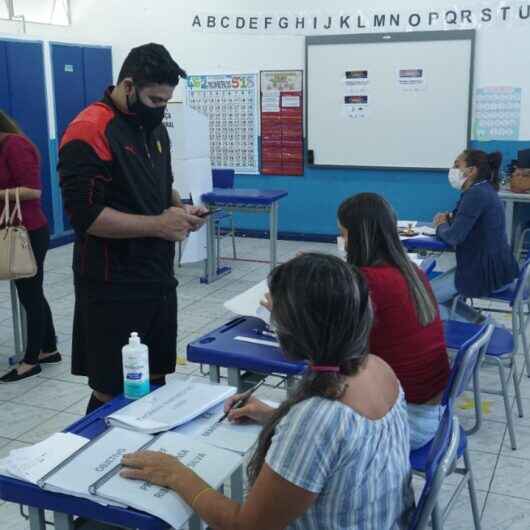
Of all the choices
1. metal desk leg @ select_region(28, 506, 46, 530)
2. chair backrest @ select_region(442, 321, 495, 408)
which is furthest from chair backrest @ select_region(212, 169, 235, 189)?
metal desk leg @ select_region(28, 506, 46, 530)

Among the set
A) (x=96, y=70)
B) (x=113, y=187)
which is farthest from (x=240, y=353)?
(x=96, y=70)

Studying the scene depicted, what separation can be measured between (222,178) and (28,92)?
2.05 metres

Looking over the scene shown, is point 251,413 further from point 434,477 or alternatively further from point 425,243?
point 425,243

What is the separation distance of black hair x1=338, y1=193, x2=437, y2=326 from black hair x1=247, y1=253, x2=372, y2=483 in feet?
2.72

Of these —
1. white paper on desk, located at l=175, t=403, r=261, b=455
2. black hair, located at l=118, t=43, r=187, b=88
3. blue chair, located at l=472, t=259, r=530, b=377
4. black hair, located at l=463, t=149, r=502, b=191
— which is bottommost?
blue chair, located at l=472, t=259, r=530, b=377

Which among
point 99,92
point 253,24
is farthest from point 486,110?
point 99,92

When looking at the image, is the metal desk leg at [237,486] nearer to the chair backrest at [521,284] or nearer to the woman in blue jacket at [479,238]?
the chair backrest at [521,284]

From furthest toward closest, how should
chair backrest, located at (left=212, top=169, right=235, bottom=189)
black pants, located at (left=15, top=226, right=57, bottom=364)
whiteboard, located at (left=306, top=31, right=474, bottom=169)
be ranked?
whiteboard, located at (left=306, top=31, right=474, bottom=169) → chair backrest, located at (left=212, top=169, right=235, bottom=189) → black pants, located at (left=15, top=226, right=57, bottom=364)

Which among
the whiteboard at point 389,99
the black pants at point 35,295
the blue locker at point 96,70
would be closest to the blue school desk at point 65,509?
the black pants at point 35,295

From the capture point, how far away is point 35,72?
6.55 meters

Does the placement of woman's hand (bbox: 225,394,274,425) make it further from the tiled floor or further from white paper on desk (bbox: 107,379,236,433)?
the tiled floor

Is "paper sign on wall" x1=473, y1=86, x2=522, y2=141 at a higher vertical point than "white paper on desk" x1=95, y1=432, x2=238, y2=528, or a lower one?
higher

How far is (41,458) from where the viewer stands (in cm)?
144

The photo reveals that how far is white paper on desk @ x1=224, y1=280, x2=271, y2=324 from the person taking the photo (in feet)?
7.45
